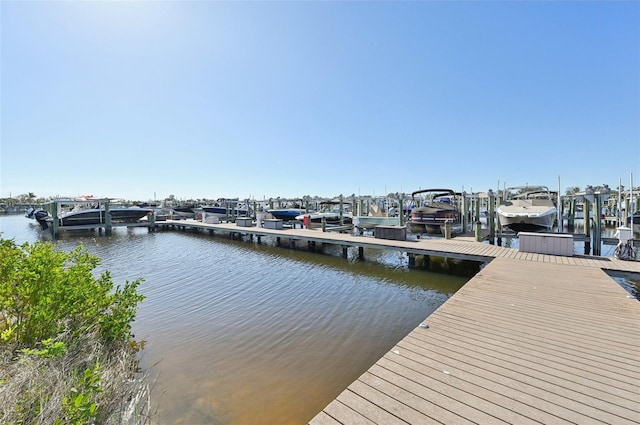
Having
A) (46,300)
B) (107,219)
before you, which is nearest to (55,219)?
(107,219)

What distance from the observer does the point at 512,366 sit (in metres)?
2.79

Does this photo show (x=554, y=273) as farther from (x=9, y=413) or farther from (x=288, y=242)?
(x=288, y=242)

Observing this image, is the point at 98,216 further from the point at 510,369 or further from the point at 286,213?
the point at 510,369

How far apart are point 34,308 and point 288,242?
507 inches

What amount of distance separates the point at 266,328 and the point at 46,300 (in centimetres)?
347

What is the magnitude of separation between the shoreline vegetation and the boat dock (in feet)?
6.81

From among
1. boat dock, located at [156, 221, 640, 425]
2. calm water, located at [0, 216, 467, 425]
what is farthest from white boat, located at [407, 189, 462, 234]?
boat dock, located at [156, 221, 640, 425]

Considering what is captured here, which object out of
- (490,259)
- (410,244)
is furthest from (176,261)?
(490,259)

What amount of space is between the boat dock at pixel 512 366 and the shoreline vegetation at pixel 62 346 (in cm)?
208

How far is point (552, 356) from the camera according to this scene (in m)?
2.96

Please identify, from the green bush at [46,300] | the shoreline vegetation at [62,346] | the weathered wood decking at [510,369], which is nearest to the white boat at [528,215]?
the weathered wood decking at [510,369]

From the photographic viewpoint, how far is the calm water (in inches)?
142

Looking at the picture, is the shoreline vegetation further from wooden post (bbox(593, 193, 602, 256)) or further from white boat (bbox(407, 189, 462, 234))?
white boat (bbox(407, 189, 462, 234))

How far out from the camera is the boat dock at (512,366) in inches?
86.0
